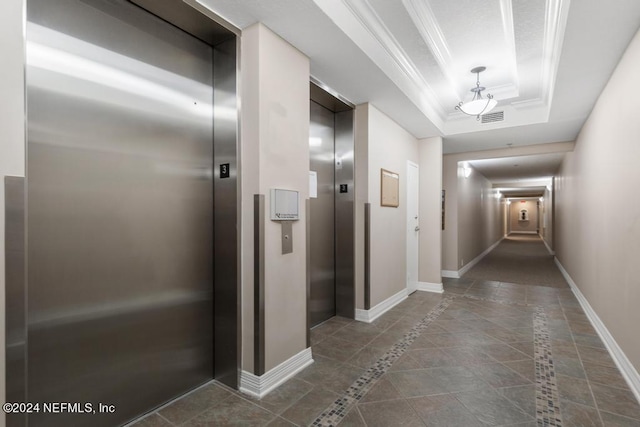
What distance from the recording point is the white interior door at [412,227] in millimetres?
5023

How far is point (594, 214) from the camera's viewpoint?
3795 mm

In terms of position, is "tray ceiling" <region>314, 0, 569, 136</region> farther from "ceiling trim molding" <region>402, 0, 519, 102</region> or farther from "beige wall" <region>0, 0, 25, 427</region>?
"beige wall" <region>0, 0, 25, 427</region>

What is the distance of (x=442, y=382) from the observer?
2.43 m

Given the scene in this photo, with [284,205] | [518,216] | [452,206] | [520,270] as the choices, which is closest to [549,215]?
[520,270]

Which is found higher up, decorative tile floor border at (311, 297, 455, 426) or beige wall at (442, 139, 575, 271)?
beige wall at (442, 139, 575, 271)

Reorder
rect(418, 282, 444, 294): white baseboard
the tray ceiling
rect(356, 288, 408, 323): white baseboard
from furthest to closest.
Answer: rect(418, 282, 444, 294): white baseboard
rect(356, 288, 408, 323): white baseboard
the tray ceiling

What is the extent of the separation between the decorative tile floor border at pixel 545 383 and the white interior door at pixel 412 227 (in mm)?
1847

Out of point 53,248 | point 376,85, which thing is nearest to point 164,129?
point 53,248

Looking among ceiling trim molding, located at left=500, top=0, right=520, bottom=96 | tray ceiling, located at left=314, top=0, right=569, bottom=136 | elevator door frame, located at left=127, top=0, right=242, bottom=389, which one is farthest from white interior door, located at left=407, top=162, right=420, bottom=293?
elevator door frame, located at left=127, top=0, right=242, bottom=389

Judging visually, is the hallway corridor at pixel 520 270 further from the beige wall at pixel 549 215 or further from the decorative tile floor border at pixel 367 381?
the decorative tile floor border at pixel 367 381

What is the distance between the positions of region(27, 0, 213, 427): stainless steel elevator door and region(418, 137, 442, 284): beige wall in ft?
13.3

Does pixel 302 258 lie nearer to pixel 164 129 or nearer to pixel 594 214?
pixel 164 129

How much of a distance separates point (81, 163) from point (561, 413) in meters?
3.35

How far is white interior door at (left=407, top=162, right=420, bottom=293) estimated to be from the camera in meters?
5.02
